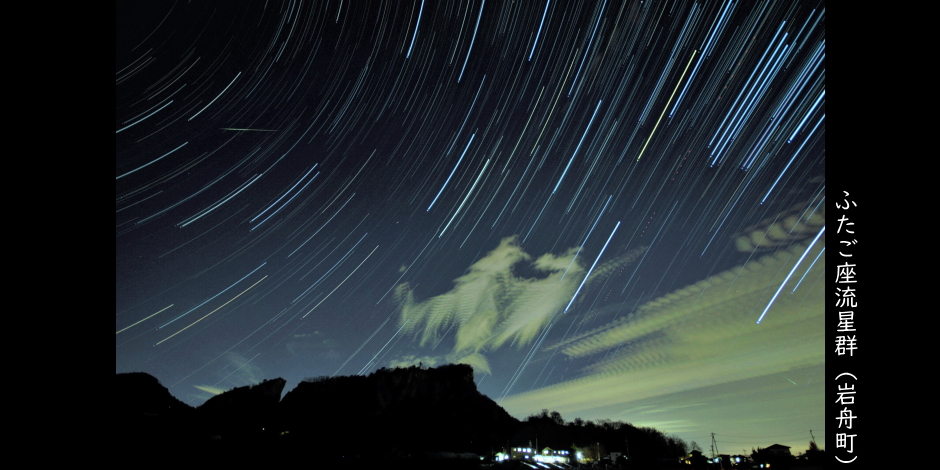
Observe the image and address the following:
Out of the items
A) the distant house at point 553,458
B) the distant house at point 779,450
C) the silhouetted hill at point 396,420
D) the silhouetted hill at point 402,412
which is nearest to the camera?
the distant house at point 779,450

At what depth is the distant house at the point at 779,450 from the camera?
5194 centimetres

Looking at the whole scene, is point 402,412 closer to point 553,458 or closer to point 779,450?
point 553,458

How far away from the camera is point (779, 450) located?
55781 millimetres

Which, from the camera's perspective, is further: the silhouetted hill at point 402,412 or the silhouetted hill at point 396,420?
the silhouetted hill at point 402,412

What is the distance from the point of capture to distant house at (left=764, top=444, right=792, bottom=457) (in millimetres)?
51938

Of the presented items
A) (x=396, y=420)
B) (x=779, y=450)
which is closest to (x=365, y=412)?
(x=396, y=420)

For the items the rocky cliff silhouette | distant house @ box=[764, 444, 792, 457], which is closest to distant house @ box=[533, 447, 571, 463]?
the rocky cliff silhouette

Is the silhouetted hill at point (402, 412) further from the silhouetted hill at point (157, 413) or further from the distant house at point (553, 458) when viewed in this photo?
the silhouetted hill at point (157, 413)

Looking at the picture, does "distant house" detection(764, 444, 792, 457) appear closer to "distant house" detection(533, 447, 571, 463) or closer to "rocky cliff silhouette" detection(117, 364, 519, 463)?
"distant house" detection(533, 447, 571, 463)

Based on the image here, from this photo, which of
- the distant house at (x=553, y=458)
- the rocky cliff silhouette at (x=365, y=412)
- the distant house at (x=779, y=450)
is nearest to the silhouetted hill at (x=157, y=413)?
the rocky cliff silhouette at (x=365, y=412)

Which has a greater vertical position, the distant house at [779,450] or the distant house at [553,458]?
the distant house at [779,450]

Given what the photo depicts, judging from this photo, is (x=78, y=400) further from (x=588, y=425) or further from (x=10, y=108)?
(x=588, y=425)
